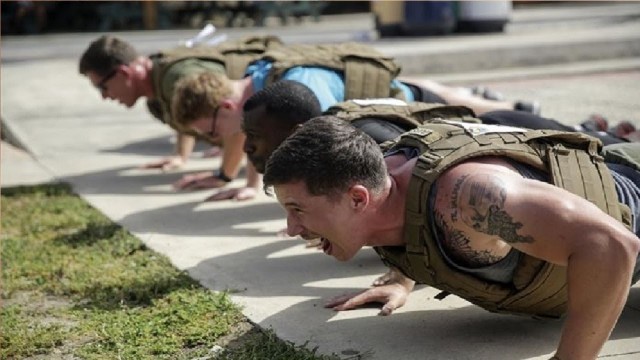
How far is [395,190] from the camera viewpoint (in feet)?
10.4

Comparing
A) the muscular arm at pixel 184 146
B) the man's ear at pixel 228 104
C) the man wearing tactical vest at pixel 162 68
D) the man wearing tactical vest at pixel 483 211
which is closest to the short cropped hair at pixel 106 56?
the man wearing tactical vest at pixel 162 68

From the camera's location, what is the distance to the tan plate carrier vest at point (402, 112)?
4.29 m

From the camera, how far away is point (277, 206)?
5.86m

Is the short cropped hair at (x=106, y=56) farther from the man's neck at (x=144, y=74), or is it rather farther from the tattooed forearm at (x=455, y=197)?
the tattooed forearm at (x=455, y=197)

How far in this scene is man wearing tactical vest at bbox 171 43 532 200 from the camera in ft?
17.3

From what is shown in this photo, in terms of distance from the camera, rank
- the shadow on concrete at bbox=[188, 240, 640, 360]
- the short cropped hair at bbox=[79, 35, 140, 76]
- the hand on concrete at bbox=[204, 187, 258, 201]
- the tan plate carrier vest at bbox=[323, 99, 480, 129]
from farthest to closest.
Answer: the short cropped hair at bbox=[79, 35, 140, 76] < the hand on concrete at bbox=[204, 187, 258, 201] < the tan plate carrier vest at bbox=[323, 99, 480, 129] < the shadow on concrete at bbox=[188, 240, 640, 360]

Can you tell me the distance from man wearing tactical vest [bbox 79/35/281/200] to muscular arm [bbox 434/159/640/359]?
311 centimetres

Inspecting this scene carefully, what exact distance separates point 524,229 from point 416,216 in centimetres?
35

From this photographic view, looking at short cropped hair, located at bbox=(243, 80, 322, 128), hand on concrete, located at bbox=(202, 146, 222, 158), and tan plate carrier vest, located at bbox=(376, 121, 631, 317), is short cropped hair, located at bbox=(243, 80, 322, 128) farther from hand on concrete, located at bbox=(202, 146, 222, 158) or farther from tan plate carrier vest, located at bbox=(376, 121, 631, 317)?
hand on concrete, located at bbox=(202, 146, 222, 158)

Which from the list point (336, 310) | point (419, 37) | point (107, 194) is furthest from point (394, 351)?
point (419, 37)

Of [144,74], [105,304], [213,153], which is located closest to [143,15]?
[213,153]

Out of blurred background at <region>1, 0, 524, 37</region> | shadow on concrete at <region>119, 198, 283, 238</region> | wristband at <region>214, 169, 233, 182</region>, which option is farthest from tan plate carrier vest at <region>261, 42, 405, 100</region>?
blurred background at <region>1, 0, 524, 37</region>

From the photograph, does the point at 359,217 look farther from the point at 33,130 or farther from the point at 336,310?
the point at 33,130

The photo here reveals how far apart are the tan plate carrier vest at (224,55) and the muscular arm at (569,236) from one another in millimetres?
3249
